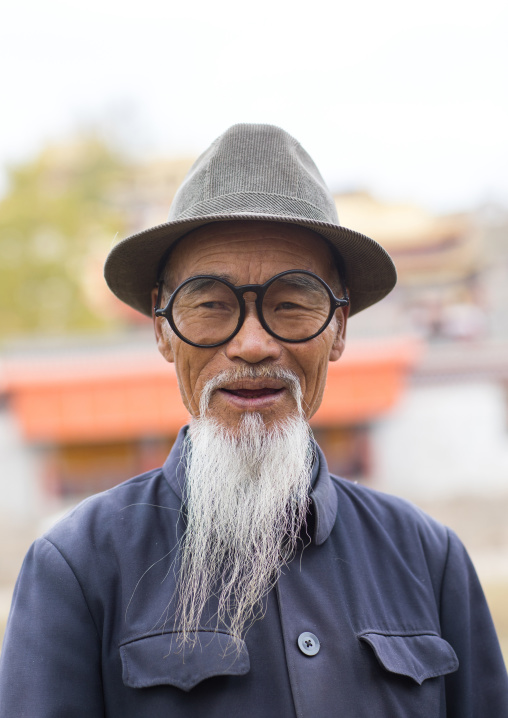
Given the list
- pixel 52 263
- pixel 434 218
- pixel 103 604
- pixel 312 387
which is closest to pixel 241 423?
pixel 312 387

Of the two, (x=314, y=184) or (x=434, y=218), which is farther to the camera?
(x=434, y=218)

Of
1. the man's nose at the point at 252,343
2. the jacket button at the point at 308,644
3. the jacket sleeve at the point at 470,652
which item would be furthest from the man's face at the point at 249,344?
the jacket sleeve at the point at 470,652

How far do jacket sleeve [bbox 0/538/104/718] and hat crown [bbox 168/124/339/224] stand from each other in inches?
30.9

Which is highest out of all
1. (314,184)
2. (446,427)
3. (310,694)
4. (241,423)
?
(446,427)

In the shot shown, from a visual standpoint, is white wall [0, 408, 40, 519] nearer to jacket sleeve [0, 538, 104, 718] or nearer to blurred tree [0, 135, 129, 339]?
blurred tree [0, 135, 129, 339]

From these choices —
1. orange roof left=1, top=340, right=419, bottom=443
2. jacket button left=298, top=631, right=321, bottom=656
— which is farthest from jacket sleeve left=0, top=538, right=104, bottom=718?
orange roof left=1, top=340, right=419, bottom=443

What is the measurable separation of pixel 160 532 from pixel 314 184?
0.82 meters

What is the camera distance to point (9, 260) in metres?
13.0

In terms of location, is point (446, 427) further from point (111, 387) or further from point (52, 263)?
point (52, 263)

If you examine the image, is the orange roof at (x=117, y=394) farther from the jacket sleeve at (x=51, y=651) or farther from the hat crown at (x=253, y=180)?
the jacket sleeve at (x=51, y=651)

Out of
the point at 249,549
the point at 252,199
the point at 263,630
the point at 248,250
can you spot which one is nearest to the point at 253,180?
the point at 252,199

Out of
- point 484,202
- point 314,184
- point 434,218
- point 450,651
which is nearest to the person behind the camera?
point 450,651

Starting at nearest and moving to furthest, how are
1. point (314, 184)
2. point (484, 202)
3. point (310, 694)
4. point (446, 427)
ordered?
point (310, 694) < point (314, 184) < point (446, 427) < point (484, 202)

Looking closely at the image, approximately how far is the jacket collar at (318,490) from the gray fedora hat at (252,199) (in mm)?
454
